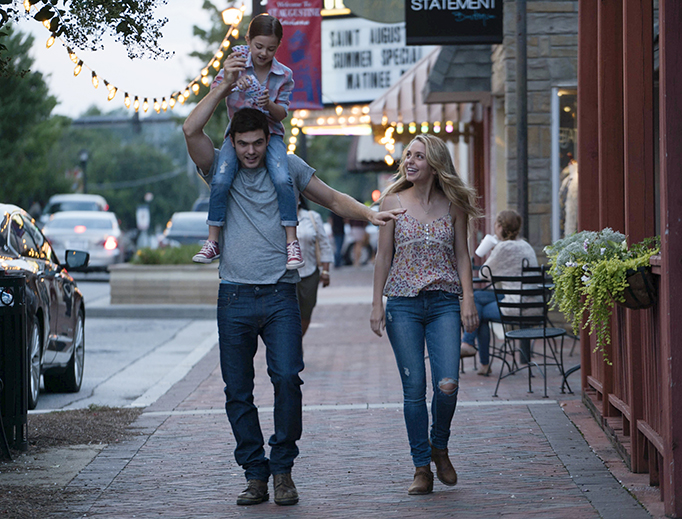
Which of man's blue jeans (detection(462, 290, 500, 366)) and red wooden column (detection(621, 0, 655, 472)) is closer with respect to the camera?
red wooden column (detection(621, 0, 655, 472))

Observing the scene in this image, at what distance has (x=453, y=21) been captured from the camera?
1055cm

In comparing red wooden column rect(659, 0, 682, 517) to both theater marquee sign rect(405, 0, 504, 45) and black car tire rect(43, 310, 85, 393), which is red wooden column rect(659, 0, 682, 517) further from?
black car tire rect(43, 310, 85, 393)

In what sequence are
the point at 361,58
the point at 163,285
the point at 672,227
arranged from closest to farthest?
1. the point at 672,227
2. the point at 163,285
3. the point at 361,58

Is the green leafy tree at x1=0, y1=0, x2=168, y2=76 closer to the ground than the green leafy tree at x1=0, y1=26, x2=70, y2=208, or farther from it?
closer to the ground

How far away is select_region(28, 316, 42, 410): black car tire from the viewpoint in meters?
8.09

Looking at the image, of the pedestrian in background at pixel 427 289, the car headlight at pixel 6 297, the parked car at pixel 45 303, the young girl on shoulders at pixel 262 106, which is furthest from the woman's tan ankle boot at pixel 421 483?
the parked car at pixel 45 303

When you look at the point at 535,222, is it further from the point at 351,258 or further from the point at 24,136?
the point at 24,136

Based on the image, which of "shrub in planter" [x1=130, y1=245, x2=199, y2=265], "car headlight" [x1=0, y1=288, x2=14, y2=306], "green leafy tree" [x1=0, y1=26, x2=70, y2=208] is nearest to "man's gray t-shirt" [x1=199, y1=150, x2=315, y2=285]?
"car headlight" [x1=0, y1=288, x2=14, y2=306]

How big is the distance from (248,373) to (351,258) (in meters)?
28.5

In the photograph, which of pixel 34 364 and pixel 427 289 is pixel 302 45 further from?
pixel 427 289

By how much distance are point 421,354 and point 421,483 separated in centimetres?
65

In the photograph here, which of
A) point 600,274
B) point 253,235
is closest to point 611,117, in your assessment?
point 600,274

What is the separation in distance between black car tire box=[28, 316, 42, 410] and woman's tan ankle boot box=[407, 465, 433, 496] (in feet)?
12.5

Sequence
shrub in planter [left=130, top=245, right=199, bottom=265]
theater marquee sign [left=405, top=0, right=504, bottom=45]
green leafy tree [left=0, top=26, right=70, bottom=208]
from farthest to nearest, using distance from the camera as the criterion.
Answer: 1. green leafy tree [left=0, top=26, right=70, bottom=208]
2. shrub in planter [left=130, top=245, right=199, bottom=265]
3. theater marquee sign [left=405, top=0, right=504, bottom=45]
